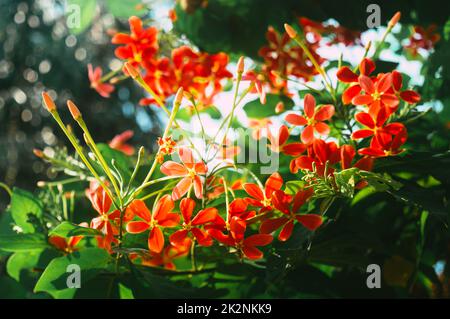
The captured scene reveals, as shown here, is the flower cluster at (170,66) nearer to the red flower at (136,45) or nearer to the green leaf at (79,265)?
the red flower at (136,45)

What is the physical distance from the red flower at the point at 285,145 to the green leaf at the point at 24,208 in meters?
0.30

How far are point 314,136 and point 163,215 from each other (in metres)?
0.18

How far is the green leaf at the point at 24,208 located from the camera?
0.63 meters

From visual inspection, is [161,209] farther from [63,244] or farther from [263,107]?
[263,107]

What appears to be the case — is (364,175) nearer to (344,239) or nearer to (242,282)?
(344,239)

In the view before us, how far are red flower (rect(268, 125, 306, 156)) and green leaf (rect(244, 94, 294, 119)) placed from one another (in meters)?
0.20

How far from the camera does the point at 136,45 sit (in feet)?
2.52

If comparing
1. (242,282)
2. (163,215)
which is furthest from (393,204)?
(163,215)

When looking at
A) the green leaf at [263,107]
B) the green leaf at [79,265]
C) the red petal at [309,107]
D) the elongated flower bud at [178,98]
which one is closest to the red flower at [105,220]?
the green leaf at [79,265]

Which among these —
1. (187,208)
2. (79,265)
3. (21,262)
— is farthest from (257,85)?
(21,262)

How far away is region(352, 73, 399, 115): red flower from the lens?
20.6 inches

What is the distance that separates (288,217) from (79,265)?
8.6 inches

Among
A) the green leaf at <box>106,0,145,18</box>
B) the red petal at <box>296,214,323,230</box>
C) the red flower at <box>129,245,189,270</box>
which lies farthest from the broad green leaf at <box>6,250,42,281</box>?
the green leaf at <box>106,0,145,18</box>

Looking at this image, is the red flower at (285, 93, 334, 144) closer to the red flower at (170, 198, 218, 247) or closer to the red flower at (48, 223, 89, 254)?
the red flower at (170, 198, 218, 247)
